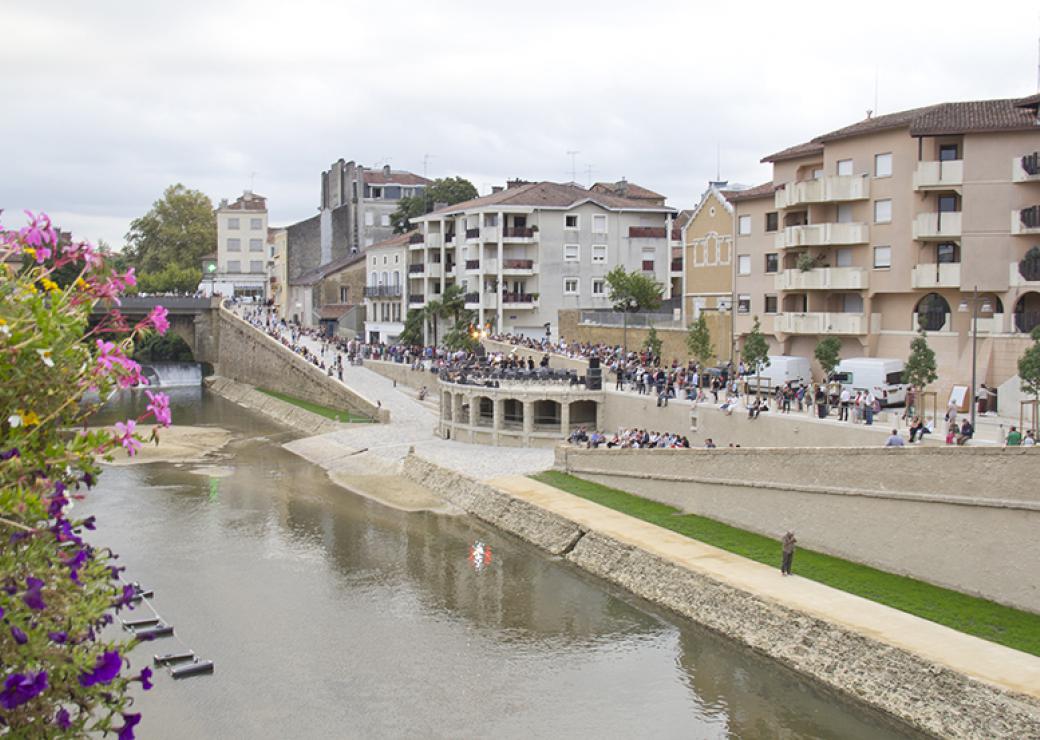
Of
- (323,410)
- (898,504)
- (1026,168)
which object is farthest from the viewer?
(323,410)

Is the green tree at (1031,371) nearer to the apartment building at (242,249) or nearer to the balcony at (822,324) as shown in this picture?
the balcony at (822,324)

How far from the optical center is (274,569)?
1438 inches

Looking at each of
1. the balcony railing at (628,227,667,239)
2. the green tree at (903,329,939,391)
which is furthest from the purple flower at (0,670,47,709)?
the balcony railing at (628,227,667,239)

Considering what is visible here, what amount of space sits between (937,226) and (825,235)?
5.85 meters

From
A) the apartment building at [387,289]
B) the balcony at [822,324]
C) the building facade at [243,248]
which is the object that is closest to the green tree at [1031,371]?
the balcony at [822,324]

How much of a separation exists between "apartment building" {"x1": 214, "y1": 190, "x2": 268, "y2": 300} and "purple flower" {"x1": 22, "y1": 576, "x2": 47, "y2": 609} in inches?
4625

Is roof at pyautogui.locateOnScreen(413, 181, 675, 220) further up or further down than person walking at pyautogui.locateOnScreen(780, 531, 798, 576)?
further up

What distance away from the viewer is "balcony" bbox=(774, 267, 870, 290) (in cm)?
4769

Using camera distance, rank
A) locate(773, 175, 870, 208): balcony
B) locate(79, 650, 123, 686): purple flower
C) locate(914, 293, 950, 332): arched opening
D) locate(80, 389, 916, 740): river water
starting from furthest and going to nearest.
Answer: locate(773, 175, 870, 208): balcony, locate(914, 293, 950, 332): arched opening, locate(80, 389, 916, 740): river water, locate(79, 650, 123, 686): purple flower

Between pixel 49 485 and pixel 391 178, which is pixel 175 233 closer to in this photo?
pixel 391 178

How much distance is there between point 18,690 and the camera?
29.6 ft

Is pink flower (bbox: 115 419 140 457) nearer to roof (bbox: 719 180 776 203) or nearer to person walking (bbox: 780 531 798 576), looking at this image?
person walking (bbox: 780 531 798 576)

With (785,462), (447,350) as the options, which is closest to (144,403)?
(447,350)

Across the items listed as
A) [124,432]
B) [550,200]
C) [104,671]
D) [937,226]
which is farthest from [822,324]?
[104,671]
